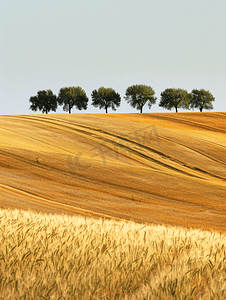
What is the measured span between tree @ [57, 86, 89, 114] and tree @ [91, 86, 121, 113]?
2167 mm

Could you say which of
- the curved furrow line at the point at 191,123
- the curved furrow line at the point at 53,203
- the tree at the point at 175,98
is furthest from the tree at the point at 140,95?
the curved furrow line at the point at 53,203

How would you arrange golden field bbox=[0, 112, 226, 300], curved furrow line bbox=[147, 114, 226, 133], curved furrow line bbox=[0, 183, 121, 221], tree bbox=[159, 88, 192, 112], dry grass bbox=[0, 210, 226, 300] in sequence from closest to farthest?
dry grass bbox=[0, 210, 226, 300], golden field bbox=[0, 112, 226, 300], curved furrow line bbox=[0, 183, 121, 221], curved furrow line bbox=[147, 114, 226, 133], tree bbox=[159, 88, 192, 112]

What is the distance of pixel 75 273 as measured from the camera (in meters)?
2.85

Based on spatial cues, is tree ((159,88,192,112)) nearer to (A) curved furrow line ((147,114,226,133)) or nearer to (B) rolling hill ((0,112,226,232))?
(A) curved furrow line ((147,114,226,133))

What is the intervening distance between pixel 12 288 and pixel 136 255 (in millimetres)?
1259

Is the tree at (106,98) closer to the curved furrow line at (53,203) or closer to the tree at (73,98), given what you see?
the tree at (73,98)

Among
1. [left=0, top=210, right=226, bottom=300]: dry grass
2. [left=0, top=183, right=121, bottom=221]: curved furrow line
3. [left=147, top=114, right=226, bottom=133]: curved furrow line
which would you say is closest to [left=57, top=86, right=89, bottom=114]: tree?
[left=147, top=114, right=226, bottom=133]: curved furrow line

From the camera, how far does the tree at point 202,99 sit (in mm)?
62750

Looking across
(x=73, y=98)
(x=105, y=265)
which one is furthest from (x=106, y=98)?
(x=105, y=265)

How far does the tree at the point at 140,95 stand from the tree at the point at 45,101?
47.8 feet

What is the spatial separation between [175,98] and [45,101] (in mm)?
24871

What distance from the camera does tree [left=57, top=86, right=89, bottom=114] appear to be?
60.2 m

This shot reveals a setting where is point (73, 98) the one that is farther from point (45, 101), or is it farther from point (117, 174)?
point (117, 174)

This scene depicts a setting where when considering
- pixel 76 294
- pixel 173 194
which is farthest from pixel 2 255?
pixel 173 194
